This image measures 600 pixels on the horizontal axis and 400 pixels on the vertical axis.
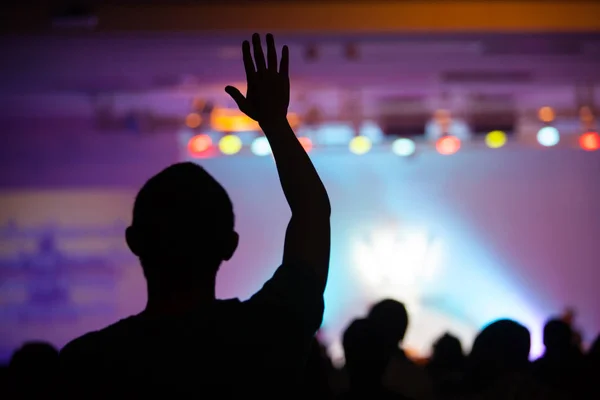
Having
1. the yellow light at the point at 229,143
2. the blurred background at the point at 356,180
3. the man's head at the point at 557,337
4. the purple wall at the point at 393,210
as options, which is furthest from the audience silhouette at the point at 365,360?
the purple wall at the point at 393,210

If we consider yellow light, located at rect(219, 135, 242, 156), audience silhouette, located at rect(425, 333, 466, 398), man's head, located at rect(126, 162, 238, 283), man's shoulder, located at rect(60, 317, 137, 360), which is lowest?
audience silhouette, located at rect(425, 333, 466, 398)

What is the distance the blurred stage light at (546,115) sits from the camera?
934cm

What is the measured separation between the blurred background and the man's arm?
6.44 metres

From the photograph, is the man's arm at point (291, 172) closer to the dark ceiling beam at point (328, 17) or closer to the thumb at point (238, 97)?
the thumb at point (238, 97)

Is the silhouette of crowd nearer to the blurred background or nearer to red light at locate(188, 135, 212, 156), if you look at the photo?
the blurred background

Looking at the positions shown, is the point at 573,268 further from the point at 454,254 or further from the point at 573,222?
the point at 454,254

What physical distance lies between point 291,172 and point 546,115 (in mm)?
8705

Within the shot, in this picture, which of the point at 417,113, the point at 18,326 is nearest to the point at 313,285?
the point at 417,113

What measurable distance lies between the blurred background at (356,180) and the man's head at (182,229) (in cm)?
650

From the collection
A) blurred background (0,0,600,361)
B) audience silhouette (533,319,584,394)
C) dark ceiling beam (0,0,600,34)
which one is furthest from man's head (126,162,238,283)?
blurred background (0,0,600,361)

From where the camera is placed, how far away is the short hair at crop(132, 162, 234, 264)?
1.16 meters

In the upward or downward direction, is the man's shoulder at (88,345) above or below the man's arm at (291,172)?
below

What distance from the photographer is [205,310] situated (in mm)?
1120

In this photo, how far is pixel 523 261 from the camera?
35.4ft
